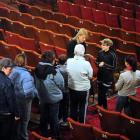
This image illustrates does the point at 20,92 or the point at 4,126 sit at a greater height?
the point at 20,92

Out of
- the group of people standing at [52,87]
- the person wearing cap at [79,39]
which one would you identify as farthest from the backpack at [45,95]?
the person wearing cap at [79,39]

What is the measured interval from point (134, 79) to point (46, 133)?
1298 millimetres

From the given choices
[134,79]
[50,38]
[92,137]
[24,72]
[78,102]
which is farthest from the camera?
[50,38]

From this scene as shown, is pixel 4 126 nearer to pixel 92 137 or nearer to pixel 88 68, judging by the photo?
pixel 92 137

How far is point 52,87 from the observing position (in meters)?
4.59

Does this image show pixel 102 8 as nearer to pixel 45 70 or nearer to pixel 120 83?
pixel 120 83

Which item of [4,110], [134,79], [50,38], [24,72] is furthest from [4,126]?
[50,38]

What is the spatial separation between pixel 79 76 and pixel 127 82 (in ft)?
1.90

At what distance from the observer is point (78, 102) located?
498 centimetres

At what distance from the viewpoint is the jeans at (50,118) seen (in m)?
4.71

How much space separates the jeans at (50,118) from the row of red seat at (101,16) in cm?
378

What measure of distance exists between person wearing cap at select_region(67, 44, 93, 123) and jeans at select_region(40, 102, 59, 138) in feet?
1.03

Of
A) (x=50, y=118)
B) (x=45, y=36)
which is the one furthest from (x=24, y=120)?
(x=45, y=36)

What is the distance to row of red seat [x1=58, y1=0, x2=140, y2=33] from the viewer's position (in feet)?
26.4
